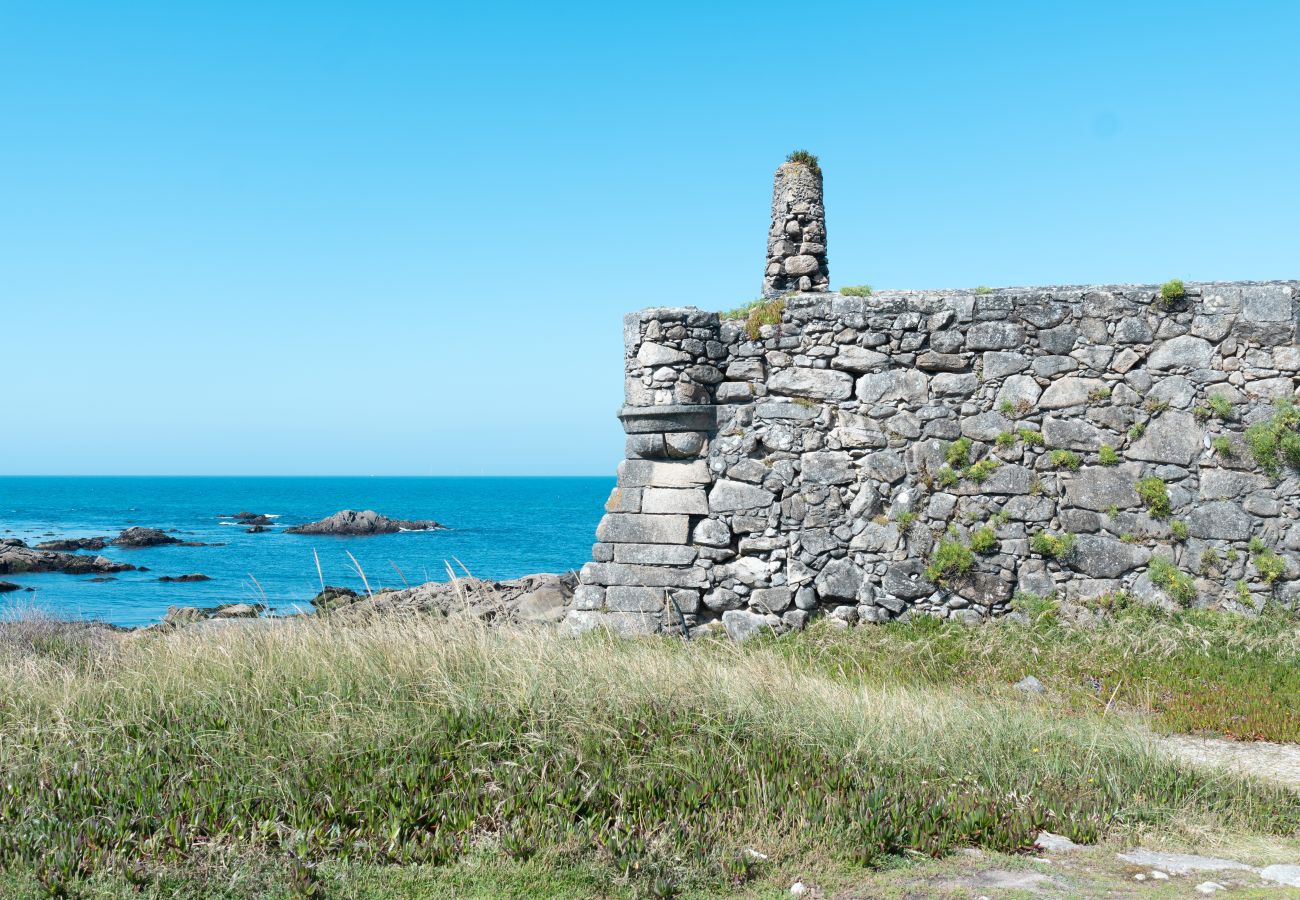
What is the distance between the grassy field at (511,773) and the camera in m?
4.34

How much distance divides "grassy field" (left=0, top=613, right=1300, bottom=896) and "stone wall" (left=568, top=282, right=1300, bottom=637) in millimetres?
2826

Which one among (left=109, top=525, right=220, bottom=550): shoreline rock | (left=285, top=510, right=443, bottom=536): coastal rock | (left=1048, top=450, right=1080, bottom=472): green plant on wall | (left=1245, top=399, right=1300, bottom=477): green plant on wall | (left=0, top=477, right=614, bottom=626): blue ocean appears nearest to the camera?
(left=1245, top=399, right=1300, bottom=477): green plant on wall

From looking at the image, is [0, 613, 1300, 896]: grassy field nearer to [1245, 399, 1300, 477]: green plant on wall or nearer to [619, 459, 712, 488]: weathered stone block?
[1245, 399, 1300, 477]: green plant on wall

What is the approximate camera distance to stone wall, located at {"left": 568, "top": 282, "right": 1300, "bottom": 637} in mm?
9719

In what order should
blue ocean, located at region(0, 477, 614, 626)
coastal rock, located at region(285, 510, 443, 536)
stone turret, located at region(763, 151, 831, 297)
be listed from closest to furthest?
stone turret, located at region(763, 151, 831, 297) < blue ocean, located at region(0, 477, 614, 626) < coastal rock, located at region(285, 510, 443, 536)

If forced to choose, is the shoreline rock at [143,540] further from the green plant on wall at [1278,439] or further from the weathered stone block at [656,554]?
the green plant on wall at [1278,439]

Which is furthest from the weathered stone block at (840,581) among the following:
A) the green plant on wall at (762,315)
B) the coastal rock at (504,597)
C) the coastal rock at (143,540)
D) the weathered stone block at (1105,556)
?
the coastal rock at (143,540)

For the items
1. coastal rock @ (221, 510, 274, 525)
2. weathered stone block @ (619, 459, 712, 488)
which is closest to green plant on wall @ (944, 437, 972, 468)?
weathered stone block @ (619, 459, 712, 488)

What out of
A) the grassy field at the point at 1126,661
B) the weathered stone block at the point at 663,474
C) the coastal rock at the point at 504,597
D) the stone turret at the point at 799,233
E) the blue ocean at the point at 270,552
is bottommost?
the blue ocean at the point at 270,552

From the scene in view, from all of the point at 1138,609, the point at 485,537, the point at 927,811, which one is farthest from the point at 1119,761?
the point at 485,537

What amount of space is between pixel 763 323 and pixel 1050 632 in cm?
427

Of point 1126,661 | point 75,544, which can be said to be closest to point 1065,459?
point 1126,661

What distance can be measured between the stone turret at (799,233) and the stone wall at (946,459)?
2562mm

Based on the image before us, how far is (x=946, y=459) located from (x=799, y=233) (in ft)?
14.1
